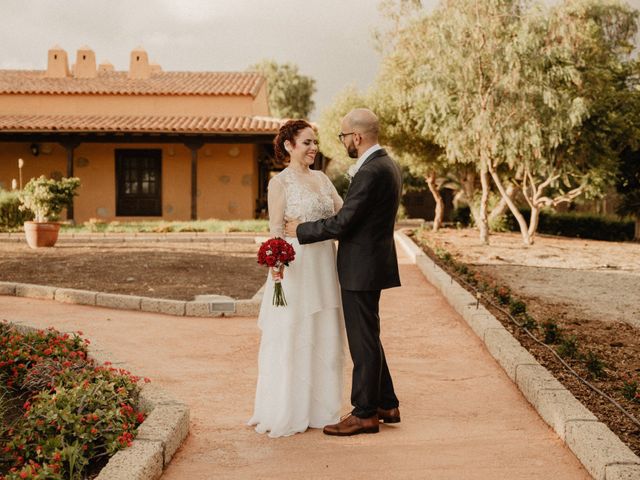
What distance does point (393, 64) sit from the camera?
2070cm

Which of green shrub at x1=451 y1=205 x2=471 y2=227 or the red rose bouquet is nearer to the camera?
the red rose bouquet

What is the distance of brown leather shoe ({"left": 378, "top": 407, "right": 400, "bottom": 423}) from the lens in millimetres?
4539

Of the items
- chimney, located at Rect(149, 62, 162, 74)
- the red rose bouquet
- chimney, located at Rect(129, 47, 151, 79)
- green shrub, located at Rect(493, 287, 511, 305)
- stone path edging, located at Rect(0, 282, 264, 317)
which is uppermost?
chimney, located at Rect(149, 62, 162, 74)

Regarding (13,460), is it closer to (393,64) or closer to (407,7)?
(407,7)

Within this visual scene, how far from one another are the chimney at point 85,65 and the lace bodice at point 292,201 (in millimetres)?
24486

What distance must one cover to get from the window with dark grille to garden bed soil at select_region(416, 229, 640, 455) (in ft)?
30.3

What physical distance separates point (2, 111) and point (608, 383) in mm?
24100

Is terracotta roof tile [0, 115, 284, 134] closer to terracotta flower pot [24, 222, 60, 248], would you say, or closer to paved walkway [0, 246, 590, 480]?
terracotta flower pot [24, 222, 60, 248]

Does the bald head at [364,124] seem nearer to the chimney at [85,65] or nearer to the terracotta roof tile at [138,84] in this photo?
the terracotta roof tile at [138,84]

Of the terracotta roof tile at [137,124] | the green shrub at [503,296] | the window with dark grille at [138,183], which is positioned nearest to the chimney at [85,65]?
the terracotta roof tile at [137,124]

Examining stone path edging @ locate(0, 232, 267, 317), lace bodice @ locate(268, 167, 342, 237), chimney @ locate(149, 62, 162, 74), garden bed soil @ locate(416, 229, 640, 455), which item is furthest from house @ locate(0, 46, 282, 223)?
lace bodice @ locate(268, 167, 342, 237)

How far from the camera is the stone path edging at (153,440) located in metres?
3.36

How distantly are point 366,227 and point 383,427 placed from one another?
1313 mm

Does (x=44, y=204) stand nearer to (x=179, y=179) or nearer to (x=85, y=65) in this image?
(x=179, y=179)
